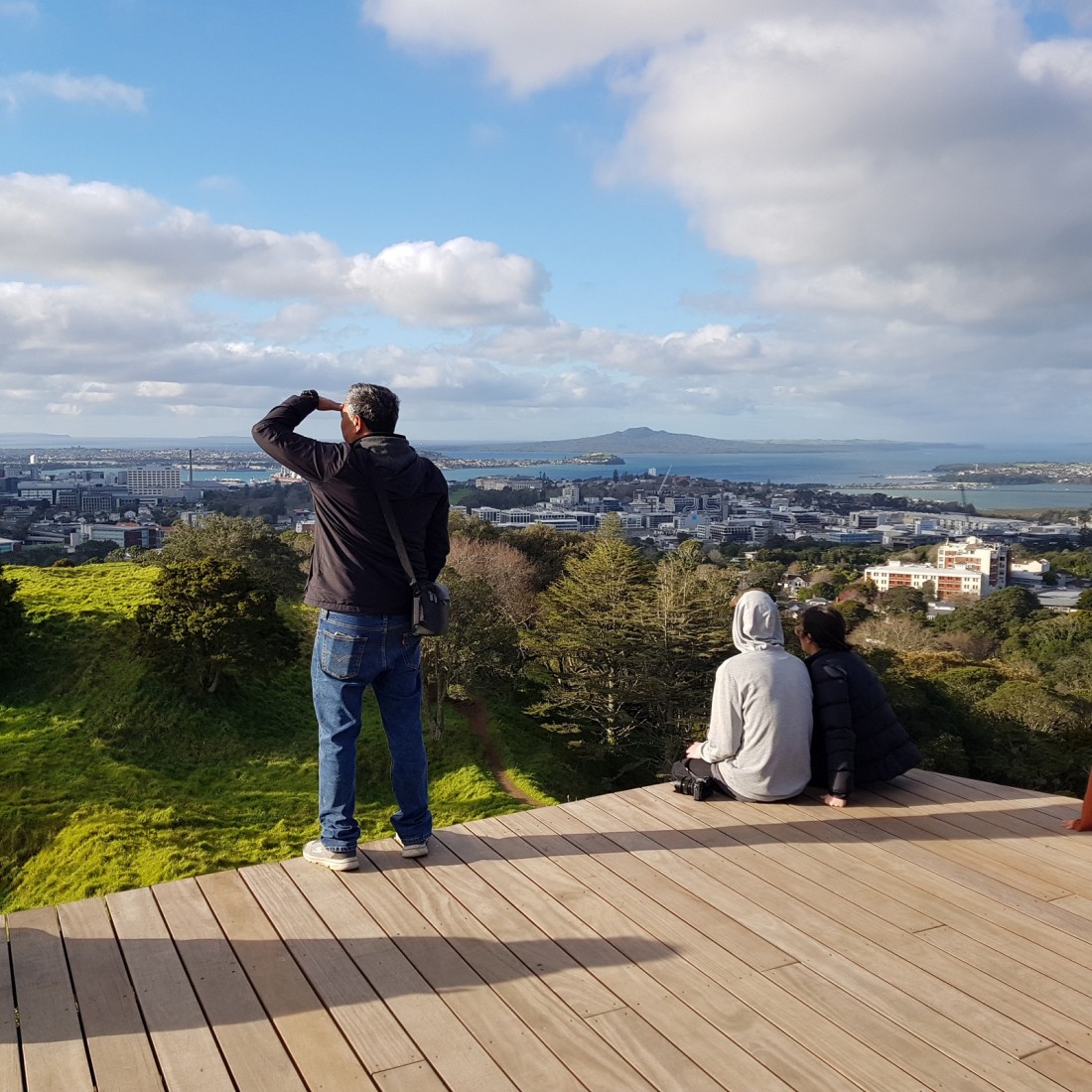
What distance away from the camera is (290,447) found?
297 centimetres

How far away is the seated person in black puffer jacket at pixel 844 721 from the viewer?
3854mm

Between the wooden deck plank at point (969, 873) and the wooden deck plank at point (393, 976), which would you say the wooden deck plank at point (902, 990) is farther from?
the wooden deck plank at point (393, 976)

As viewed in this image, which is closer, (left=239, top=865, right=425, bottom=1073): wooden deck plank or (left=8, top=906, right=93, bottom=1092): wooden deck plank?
(left=8, top=906, right=93, bottom=1092): wooden deck plank

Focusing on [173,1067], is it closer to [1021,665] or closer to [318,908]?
[318,908]

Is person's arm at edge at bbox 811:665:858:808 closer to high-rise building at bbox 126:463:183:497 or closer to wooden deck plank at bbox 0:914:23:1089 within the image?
wooden deck plank at bbox 0:914:23:1089

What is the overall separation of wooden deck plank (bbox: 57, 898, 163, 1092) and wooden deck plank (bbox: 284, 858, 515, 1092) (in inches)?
22.1

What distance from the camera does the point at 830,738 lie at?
3859 mm

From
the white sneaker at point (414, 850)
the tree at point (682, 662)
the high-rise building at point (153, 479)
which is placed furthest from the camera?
the high-rise building at point (153, 479)

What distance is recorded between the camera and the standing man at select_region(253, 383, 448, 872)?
298 cm

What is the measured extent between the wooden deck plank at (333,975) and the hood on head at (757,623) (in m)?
2.04

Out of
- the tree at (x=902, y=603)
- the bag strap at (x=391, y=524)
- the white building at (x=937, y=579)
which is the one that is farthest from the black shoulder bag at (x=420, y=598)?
the white building at (x=937, y=579)

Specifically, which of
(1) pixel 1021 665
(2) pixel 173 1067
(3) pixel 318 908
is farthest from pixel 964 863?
(1) pixel 1021 665

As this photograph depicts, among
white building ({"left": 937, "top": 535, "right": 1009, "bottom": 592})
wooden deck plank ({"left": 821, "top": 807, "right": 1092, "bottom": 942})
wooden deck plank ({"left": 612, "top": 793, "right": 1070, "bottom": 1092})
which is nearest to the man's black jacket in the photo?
wooden deck plank ({"left": 612, "top": 793, "right": 1070, "bottom": 1092})

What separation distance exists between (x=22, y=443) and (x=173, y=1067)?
705 ft
